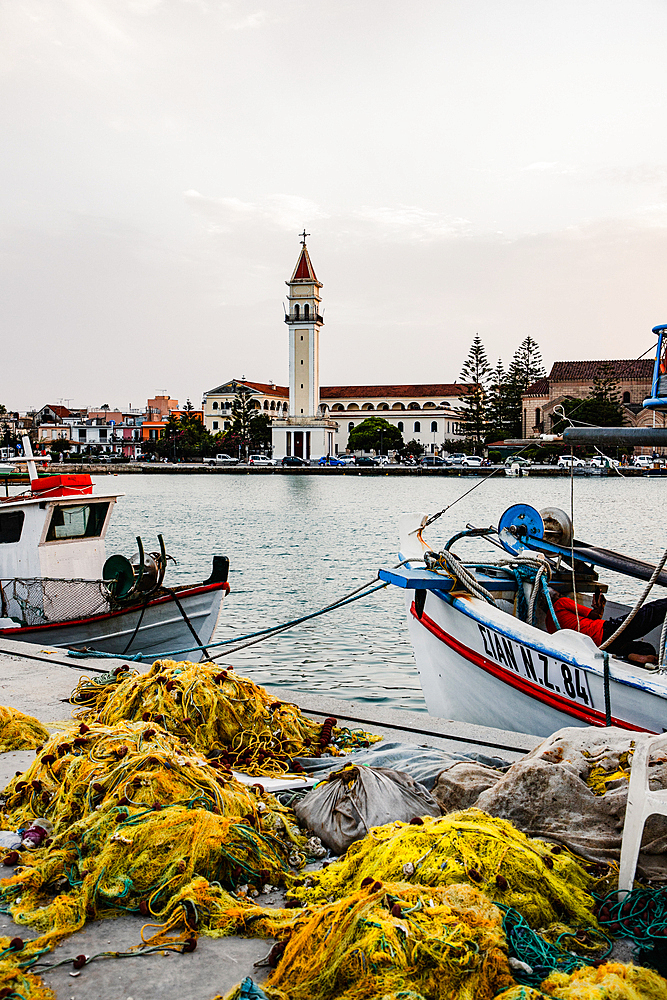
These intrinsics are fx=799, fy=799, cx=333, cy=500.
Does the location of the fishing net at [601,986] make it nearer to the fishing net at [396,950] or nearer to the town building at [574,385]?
the fishing net at [396,950]

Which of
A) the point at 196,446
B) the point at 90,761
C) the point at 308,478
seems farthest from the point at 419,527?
the point at 196,446

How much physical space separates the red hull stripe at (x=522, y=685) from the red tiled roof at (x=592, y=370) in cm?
10862

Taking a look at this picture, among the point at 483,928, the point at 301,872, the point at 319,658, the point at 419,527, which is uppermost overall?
the point at 419,527

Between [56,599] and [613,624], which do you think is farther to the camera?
[56,599]

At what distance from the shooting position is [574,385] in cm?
11675

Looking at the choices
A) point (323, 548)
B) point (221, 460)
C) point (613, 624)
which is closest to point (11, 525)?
point (613, 624)

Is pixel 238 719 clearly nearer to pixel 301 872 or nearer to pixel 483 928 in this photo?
pixel 301 872

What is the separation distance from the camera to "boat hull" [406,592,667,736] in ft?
20.0

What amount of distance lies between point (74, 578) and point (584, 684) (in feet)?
24.1

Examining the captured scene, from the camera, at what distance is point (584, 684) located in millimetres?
6441

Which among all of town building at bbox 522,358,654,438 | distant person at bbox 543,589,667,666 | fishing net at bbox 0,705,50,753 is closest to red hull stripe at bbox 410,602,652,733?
distant person at bbox 543,589,667,666

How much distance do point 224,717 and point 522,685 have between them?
126 inches

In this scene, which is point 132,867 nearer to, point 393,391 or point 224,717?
point 224,717

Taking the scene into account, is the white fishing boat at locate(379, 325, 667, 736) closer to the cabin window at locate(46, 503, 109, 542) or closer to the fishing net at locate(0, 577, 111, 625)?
the fishing net at locate(0, 577, 111, 625)
